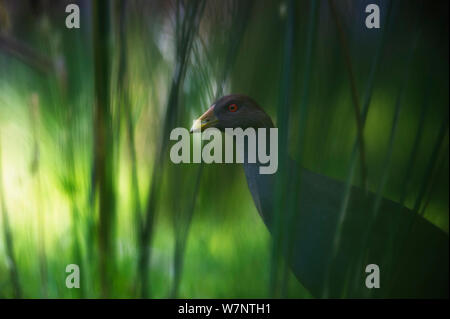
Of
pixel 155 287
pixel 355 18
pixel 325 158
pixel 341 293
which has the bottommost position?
pixel 155 287

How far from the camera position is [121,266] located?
41cm

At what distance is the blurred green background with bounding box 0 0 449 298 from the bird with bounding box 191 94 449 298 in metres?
0.02

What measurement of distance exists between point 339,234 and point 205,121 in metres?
0.19

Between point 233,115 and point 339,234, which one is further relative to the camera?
point 233,115

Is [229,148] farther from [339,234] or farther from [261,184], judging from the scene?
[339,234]

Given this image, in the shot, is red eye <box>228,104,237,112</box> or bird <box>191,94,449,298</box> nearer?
bird <box>191,94,449,298</box>

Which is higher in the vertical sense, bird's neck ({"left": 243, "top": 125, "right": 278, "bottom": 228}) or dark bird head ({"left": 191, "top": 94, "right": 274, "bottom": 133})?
dark bird head ({"left": 191, "top": 94, "right": 274, "bottom": 133})

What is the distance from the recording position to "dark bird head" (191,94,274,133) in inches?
15.8

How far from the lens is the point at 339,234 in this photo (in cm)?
29

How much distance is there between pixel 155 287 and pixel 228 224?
0.65 feet

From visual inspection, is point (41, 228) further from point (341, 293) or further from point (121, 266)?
point (341, 293)

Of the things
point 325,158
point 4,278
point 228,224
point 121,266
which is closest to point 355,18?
point 325,158

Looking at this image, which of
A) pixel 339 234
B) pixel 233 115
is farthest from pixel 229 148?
pixel 339 234

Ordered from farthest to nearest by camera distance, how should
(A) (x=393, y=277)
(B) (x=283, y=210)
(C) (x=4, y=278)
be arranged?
(C) (x=4, y=278) → (A) (x=393, y=277) → (B) (x=283, y=210)
